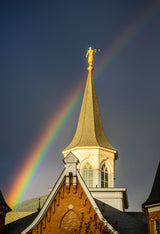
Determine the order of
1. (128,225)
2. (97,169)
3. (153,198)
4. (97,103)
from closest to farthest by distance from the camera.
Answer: (153,198)
(128,225)
(97,169)
(97,103)

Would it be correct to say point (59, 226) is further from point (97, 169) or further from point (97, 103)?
point (97, 103)

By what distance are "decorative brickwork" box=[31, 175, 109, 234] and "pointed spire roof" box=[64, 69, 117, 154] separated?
12.3 metres

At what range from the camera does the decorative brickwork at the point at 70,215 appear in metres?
29.9

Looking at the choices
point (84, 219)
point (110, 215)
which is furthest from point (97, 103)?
point (84, 219)

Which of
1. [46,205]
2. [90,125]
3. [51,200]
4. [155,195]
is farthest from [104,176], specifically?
[155,195]

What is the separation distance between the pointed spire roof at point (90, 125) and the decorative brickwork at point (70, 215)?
12.3m

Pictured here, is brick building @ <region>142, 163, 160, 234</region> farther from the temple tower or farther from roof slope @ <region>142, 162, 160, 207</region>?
the temple tower

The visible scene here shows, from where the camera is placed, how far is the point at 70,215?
99.9 ft

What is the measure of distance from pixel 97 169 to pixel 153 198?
13.5 m

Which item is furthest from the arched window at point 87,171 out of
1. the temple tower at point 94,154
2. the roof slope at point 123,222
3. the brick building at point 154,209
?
the brick building at point 154,209

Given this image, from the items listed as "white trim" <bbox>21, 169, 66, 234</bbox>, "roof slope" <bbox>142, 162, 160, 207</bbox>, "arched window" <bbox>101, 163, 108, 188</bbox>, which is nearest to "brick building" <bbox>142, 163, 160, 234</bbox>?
"roof slope" <bbox>142, 162, 160, 207</bbox>

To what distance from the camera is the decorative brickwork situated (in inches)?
1176

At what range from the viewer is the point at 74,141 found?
44.4 meters

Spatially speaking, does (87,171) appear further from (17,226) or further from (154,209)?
(154,209)
